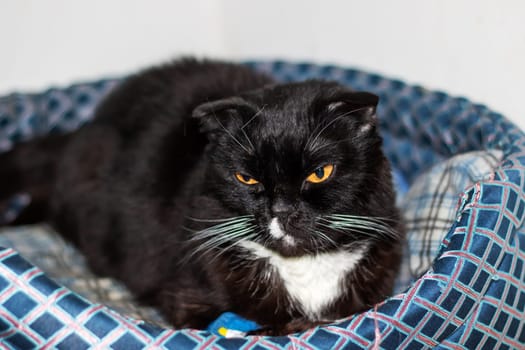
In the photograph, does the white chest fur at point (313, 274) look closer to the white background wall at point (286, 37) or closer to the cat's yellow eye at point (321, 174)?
the cat's yellow eye at point (321, 174)

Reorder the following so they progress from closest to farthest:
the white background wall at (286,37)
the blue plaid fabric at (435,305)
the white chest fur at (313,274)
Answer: the blue plaid fabric at (435,305) < the white chest fur at (313,274) < the white background wall at (286,37)

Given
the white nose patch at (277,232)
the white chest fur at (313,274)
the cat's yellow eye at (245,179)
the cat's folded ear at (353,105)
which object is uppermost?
the cat's folded ear at (353,105)

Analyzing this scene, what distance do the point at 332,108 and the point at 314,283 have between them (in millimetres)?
414

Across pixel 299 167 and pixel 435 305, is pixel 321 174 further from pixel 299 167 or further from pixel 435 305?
pixel 435 305

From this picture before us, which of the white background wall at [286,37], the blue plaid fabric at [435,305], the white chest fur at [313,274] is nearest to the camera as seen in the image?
the blue plaid fabric at [435,305]

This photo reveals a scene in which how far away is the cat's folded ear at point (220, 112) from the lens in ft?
3.79

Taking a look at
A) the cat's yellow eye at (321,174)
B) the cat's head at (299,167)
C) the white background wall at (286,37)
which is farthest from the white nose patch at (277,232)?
the white background wall at (286,37)

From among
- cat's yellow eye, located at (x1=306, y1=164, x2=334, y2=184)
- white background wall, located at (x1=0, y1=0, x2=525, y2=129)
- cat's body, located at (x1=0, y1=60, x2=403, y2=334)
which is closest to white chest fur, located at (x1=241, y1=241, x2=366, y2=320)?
cat's body, located at (x1=0, y1=60, x2=403, y2=334)

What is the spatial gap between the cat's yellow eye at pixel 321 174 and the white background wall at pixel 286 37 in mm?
801

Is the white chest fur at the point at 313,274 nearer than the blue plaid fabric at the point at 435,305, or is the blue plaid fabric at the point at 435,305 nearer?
the blue plaid fabric at the point at 435,305

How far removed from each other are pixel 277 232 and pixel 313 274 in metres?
0.20

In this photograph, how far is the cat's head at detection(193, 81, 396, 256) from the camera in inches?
43.5

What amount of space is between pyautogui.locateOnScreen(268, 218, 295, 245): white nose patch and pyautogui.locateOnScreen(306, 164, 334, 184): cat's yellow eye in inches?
4.3

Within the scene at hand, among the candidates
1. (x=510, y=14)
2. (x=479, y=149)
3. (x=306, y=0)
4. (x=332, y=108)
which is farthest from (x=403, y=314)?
(x=306, y=0)
